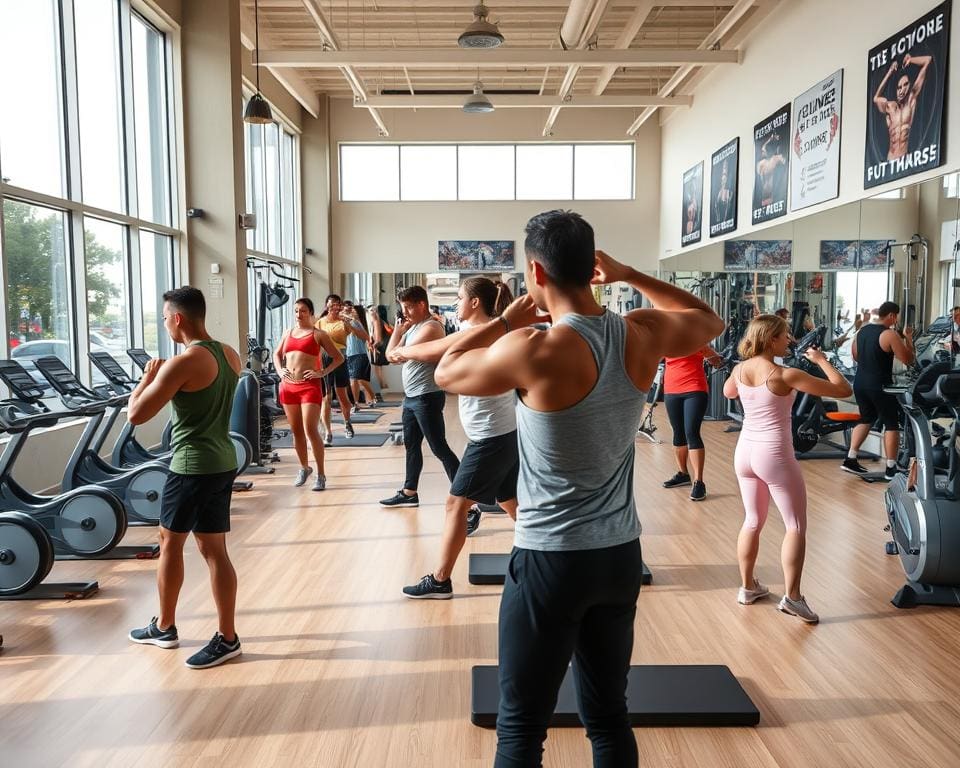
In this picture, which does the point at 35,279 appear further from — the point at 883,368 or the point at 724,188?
the point at 724,188

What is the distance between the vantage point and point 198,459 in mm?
3236

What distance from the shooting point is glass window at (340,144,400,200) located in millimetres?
15227

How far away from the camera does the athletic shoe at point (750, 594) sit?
4.05m

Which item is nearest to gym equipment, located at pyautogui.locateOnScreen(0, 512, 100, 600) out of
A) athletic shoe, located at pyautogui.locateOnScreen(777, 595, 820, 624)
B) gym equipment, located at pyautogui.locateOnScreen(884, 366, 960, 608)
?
athletic shoe, located at pyautogui.locateOnScreen(777, 595, 820, 624)

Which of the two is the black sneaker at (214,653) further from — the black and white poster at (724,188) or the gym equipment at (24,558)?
the black and white poster at (724,188)

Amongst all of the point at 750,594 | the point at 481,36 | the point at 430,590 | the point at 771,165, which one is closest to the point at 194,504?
the point at 430,590

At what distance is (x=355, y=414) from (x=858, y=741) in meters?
9.86

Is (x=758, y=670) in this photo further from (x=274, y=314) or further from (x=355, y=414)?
(x=274, y=314)

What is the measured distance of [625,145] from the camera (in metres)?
15.3

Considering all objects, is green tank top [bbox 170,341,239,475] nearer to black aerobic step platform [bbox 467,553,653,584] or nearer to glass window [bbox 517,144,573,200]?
black aerobic step platform [bbox 467,553,653,584]

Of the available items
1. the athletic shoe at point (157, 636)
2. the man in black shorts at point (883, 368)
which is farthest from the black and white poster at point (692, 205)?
the athletic shoe at point (157, 636)

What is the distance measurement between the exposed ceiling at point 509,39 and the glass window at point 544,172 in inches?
69.7

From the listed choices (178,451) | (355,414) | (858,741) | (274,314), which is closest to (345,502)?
(178,451)

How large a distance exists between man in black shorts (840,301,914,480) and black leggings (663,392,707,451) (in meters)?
1.64
